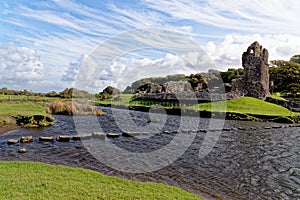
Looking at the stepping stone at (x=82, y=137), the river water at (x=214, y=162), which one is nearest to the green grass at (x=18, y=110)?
the river water at (x=214, y=162)

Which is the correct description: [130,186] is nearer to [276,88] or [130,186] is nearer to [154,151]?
[154,151]

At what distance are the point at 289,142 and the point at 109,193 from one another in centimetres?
2206

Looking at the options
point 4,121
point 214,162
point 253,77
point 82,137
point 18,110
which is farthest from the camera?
point 253,77

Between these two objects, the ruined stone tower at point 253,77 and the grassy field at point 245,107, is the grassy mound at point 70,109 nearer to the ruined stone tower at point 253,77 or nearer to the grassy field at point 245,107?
the grassy field at point 245,107

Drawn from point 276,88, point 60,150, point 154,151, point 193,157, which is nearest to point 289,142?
point 193,157

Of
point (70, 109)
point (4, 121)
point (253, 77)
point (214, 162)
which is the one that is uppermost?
point (253, 77)

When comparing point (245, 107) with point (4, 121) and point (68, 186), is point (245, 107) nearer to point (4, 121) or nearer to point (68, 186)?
point (4, 121)

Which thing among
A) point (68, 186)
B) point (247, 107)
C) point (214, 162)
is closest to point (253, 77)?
point (247, 107)

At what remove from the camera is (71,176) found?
39.2ft

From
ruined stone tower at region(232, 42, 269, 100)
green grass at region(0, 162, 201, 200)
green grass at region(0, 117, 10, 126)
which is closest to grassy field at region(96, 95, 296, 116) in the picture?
ruined stone tower at region(232, 42, 269, 100)

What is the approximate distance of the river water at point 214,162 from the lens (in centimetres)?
1293

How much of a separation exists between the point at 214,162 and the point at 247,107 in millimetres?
33560

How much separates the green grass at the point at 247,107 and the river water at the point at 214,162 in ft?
62.8

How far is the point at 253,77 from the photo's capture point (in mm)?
58281
